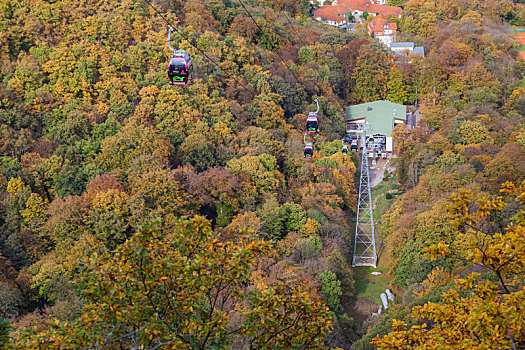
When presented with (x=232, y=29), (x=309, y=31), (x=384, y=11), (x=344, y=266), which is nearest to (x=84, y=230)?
(x=344, y=266)

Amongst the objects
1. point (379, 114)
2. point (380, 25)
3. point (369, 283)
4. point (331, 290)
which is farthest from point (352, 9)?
point (331, 290)

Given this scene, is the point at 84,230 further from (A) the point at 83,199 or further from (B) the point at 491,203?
(B) the point at 491,203

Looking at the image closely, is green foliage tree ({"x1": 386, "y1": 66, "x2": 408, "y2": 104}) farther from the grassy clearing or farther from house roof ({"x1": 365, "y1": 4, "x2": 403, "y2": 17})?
the grassy clearing

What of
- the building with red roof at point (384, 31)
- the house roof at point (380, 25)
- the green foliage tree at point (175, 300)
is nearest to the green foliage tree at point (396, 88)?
the building with red roof at point (384, 31)

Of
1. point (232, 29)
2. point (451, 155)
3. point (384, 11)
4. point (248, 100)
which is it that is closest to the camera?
point (451, 155)

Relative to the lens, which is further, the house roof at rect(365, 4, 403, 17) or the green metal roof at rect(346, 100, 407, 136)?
the house roof at rect(365, 4, 403, 17)

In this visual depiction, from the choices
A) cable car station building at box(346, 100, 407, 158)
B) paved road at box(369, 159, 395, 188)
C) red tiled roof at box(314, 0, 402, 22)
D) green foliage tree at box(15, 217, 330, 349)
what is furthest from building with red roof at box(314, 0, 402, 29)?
green foliage tree at box(15, 217, 330, 349)
